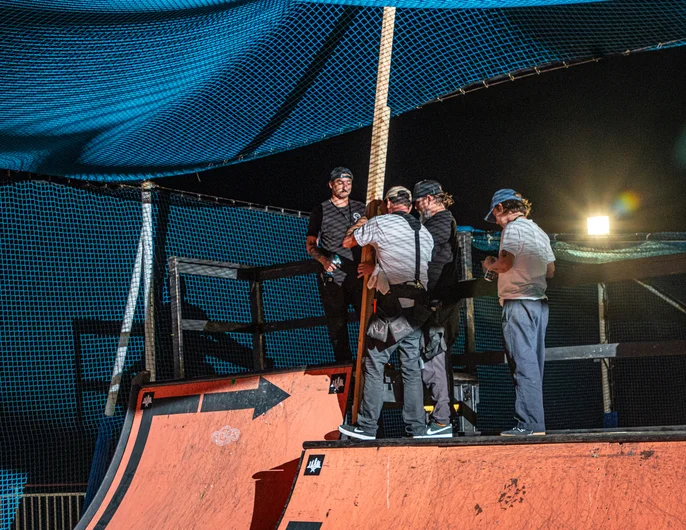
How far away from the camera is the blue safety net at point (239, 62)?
4797mm

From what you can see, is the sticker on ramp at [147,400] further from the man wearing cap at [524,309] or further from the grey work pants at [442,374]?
the man wearing cap at [524,309]

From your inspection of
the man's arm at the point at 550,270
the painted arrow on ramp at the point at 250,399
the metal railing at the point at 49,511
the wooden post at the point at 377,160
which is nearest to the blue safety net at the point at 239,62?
the wooden post at the point at 377,160

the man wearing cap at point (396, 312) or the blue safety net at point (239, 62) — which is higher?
the blue safety net at point (239, 62)

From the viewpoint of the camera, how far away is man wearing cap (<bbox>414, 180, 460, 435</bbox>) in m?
5.51

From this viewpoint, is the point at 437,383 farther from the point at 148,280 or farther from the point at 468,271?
the point at 148,280

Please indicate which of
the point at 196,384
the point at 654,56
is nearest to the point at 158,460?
the point at 196,384

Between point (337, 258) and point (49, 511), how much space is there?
11.8 feet

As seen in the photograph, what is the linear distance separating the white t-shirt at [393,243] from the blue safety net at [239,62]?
1449mm

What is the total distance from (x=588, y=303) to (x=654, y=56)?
4.05 meters

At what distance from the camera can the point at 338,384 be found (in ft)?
17.9

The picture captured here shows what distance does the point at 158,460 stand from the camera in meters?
5.92

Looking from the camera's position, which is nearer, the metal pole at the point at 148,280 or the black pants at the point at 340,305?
the black pants at the point at 340,305

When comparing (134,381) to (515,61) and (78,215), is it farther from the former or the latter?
(515,61)

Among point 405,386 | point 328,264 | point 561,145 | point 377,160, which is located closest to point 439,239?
point 377,160
